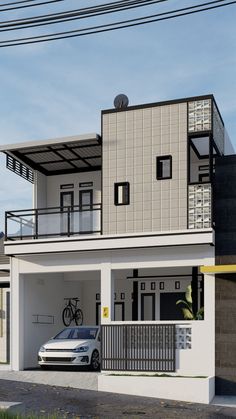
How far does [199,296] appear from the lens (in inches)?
950

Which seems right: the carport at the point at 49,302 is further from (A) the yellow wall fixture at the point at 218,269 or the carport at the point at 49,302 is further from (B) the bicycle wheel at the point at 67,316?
(A) the yellow wall fixture at the point at 218,269

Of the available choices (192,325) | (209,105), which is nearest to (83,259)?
(192,325)

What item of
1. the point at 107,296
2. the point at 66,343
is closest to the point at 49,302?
the point at 66,343

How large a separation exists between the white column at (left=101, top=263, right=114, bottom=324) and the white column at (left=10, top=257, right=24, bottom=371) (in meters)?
3.21

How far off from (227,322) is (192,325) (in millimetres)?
1001

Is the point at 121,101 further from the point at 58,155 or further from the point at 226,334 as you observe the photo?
the point at 226,334

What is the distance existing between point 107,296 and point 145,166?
13.4ft

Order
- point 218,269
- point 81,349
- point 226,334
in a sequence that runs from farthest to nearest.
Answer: point 81,349 → point 226,334 → point 218,269

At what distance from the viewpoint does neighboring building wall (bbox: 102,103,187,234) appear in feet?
67.7

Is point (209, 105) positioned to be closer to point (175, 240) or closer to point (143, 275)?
point (175, 240)

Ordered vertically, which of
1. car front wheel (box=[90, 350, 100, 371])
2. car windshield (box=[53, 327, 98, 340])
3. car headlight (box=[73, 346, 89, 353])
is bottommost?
car front wheel (box=[90, 350, 100, 371])

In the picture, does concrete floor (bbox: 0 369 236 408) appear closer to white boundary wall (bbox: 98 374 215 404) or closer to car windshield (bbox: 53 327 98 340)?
white boundary wall (bbox: 98 374 215 404)

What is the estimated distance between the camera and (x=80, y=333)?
22.3 m

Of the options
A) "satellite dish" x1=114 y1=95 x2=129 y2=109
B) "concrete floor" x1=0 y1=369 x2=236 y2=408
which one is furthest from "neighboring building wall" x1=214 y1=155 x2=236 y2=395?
"satellite dish" x1=114 y1=95 x2=129 y2=109
